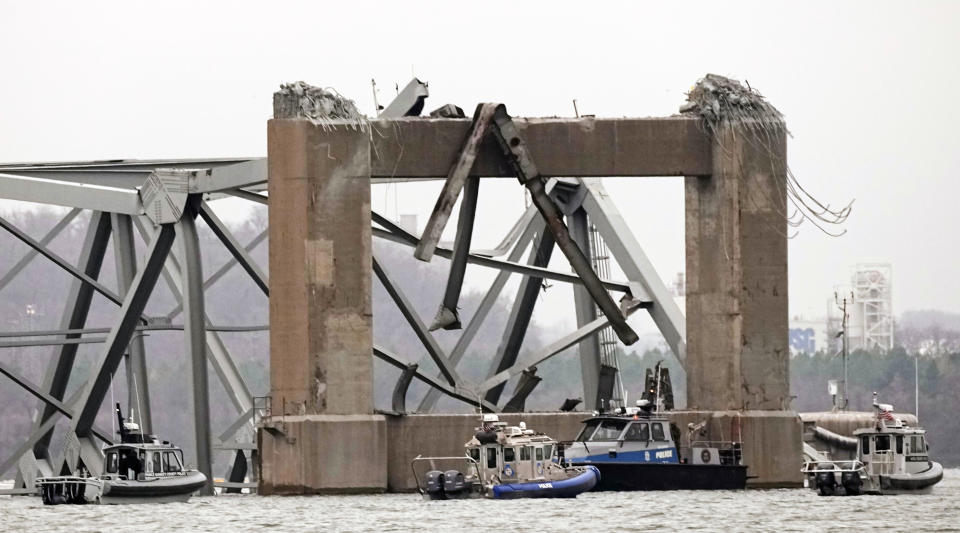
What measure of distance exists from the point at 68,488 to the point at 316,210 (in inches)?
408

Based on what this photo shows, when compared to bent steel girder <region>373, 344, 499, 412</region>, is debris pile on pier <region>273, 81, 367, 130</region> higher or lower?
higher

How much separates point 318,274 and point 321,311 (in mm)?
931

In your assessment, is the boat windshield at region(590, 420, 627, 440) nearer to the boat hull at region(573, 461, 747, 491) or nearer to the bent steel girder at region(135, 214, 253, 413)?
the boat hull at region(573, 461, 747, 491)

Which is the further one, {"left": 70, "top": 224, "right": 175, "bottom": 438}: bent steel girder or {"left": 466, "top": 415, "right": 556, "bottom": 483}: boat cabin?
{"left": 70, "top": 224, "right": 175, "bottom": 438}: bent steel girder

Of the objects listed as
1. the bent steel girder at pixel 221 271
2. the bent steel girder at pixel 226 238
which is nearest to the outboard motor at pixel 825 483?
the bent steel girder at pixel 226 238

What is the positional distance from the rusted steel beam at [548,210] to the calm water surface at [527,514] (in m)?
4.88

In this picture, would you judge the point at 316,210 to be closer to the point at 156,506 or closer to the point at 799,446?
the point at 156,506

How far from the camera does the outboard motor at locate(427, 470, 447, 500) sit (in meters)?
65.5

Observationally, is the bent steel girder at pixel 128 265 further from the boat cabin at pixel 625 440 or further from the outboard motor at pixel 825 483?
the outboard motor at pixel 825 483

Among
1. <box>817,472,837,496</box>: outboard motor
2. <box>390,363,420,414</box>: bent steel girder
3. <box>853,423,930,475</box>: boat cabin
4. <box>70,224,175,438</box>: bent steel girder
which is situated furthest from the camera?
<box>70,224,175,438</box>: bent steel girder

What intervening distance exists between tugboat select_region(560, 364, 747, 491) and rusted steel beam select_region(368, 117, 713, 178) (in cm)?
631

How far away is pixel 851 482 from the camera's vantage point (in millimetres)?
69625

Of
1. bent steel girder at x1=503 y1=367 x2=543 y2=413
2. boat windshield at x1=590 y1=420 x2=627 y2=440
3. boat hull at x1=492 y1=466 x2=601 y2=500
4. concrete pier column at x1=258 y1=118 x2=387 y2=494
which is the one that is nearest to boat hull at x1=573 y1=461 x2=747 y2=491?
boat windshield at x1=590 y1=420 x2=627 y2=440

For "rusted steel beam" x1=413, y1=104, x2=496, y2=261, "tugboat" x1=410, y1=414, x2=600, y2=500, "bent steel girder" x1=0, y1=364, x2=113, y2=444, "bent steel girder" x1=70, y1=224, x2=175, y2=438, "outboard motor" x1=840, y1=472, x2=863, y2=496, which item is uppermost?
"rusted steel beam" x1=413, y1=104, x2=496, y2=261
